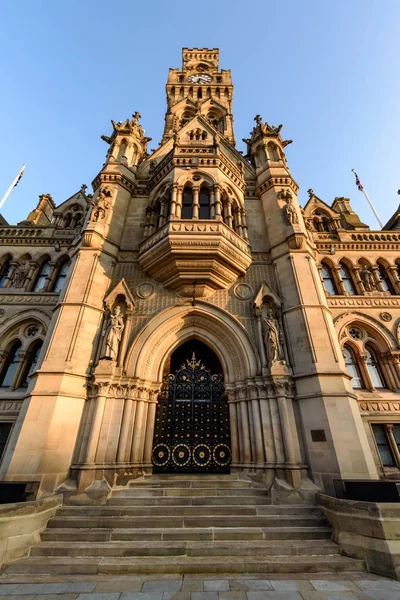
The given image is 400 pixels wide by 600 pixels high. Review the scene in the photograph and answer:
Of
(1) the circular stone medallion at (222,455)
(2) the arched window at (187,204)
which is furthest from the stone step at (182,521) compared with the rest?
(2) the arched window at (187,204)

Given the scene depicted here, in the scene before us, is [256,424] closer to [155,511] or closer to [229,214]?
[155,511]

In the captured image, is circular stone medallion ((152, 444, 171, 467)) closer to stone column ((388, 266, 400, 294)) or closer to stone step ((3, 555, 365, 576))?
stone step ((3, 555, 365, 576))

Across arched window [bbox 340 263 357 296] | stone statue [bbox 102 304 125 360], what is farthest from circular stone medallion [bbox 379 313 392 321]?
stone statue [bbox 102 304 125 360]

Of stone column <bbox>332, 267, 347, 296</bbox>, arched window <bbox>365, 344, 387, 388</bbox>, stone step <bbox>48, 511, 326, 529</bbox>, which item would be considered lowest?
stone step <bbox>48, 511, 326, 529</bbox>

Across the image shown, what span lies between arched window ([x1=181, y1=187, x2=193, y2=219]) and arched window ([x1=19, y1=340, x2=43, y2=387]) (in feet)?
27.0

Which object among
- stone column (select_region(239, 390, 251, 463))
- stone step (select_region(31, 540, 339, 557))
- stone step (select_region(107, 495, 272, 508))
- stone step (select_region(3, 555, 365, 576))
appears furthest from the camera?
stone column (select_region(239, 390, 251, 463))

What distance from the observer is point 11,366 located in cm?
1072

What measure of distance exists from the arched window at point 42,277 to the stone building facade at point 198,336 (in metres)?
0.10

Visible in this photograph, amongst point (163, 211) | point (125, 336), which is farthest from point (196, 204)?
point (125, 336)

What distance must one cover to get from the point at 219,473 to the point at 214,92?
92.2ft

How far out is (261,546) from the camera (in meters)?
4.79

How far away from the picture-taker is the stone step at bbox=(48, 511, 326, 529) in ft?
18.1

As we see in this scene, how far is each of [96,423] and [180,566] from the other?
4015 mm

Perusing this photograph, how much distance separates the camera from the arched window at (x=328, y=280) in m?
12.7
